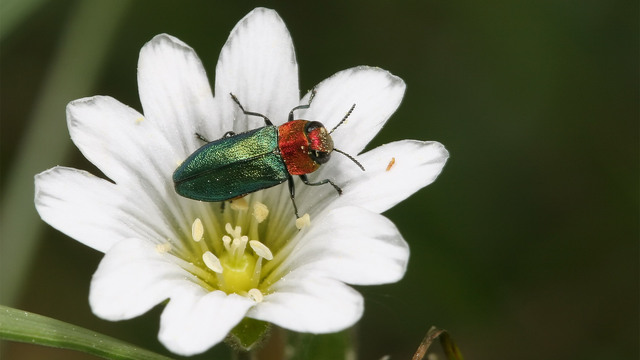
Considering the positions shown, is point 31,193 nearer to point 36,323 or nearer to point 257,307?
point 36,323

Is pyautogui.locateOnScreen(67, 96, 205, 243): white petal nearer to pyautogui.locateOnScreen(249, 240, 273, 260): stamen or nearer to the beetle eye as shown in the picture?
pyautogui.locateOnScreen(249, 240, 273, 260): stamen

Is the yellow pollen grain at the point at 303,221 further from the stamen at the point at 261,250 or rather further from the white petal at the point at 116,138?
the white petal at the point at 116,138

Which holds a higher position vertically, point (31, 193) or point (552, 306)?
point (31, 193)

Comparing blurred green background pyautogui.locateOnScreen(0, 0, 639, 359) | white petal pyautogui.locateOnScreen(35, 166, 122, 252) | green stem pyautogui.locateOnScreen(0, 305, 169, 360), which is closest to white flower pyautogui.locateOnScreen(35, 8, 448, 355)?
white petal pyautogui.locateOnScreen(35, 166, 122, 252)

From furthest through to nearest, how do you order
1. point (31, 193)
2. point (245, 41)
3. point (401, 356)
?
1. point (401, 356)
2. point (31, 193)
3. point (245, 41)

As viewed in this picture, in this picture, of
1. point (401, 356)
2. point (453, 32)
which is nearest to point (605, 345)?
point (401, 356)

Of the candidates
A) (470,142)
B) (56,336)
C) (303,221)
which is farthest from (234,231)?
(470,142)
